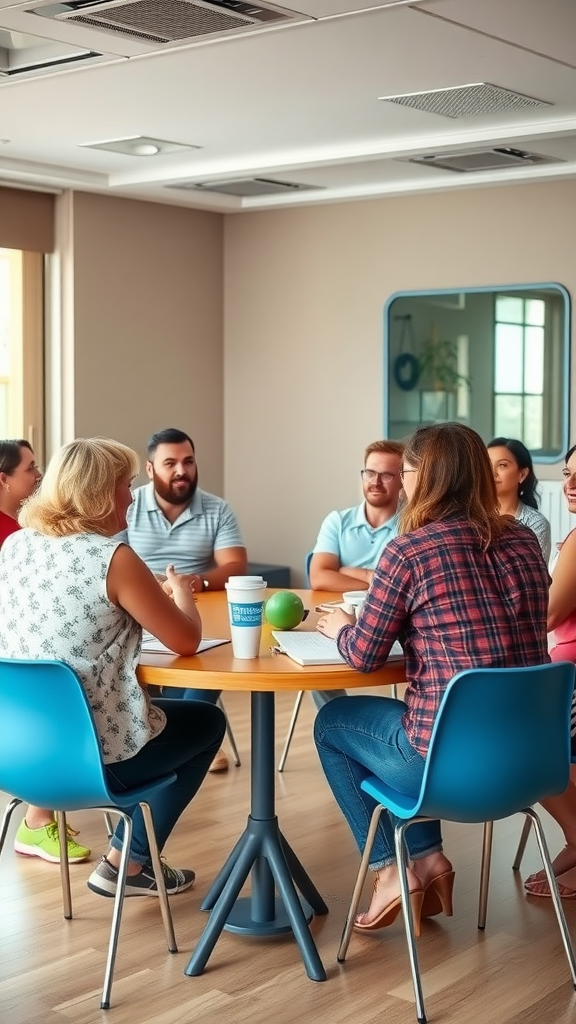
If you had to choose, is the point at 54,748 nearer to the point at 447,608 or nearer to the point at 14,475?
the point at 447,608

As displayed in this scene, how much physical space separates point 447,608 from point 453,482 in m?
0.30

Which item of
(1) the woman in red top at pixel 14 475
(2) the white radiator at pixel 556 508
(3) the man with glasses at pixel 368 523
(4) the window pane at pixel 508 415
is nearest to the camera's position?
(1) the woman in red top at pixel 14 475

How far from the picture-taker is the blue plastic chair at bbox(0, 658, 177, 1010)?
278 cm

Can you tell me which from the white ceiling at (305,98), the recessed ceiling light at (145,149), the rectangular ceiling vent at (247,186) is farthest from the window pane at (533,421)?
the recessed ceiling light at (145,149)

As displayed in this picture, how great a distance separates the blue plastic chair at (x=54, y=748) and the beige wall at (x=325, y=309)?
4.32m

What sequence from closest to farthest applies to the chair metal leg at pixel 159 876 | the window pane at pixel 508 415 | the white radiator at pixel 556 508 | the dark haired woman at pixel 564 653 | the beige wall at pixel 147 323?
1. the chair metal leg at pixel 159 876
2. the dark haired woman at pixel 564 653
3. the white radiator at pixel 556 508
4. the window pane at pixel 508 415
5. the beige wall at pixel 147 323

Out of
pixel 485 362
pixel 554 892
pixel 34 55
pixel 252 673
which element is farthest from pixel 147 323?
pixel 554 892

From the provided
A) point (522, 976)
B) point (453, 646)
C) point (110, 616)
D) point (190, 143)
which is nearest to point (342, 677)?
point (453, 646)

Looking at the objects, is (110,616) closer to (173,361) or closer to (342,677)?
(342,677)

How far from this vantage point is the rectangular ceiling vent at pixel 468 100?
474 centimetres

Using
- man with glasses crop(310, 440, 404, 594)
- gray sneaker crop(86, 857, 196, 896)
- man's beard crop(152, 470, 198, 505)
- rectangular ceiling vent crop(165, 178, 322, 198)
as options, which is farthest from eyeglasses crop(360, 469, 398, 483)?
rectangular ceiling vent crop(165, 178, 322, 198)

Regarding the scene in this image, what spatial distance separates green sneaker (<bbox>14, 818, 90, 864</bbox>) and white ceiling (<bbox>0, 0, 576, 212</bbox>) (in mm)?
2545

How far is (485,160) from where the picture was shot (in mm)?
5996

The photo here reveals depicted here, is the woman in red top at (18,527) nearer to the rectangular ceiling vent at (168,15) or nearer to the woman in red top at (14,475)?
the woman in red top at (14,475)
